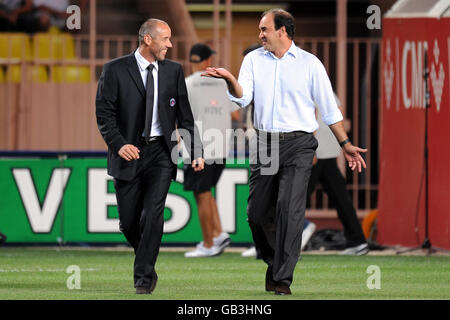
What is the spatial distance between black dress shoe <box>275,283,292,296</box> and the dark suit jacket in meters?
1.29

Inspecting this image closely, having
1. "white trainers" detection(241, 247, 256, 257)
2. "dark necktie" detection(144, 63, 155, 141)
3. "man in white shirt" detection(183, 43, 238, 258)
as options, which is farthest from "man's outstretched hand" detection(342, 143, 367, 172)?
"white trainers" detection(241, 247, 256, 257)

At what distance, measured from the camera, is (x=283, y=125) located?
960cm

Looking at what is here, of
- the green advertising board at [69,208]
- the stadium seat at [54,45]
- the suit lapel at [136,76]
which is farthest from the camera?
the stadium seat at [54,45]

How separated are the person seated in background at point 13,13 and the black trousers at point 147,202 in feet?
32.7

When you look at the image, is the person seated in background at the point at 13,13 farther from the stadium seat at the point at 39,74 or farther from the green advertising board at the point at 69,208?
the green advertising board at the point at 69,208

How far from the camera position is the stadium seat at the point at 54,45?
17.0m

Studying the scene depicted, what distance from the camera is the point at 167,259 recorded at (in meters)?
13.1

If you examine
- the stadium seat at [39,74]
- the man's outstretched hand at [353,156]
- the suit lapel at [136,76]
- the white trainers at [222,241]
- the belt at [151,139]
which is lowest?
the white trainers at [222,241]

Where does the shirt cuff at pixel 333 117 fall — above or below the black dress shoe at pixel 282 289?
above

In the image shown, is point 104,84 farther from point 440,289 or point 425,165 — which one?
point 425,165

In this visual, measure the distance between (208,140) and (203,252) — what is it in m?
1.30

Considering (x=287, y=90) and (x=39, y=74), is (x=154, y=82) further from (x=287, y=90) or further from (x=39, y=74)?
(x=39, y=74)

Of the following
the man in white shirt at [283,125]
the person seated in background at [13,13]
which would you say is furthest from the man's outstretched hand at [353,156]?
the person seated in background at [13,13]
